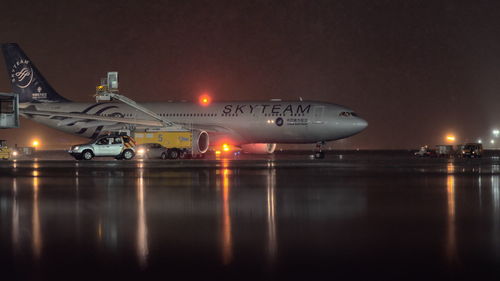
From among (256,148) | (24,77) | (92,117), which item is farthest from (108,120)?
(256,148)

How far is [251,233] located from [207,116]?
44.1 meters

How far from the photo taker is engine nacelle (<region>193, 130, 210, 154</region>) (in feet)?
165

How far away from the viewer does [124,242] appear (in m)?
10.4

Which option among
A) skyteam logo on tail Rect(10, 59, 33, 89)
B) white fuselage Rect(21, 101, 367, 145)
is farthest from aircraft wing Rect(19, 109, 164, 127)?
skyteam logo on tail Rect(10, 59, 33, 89)

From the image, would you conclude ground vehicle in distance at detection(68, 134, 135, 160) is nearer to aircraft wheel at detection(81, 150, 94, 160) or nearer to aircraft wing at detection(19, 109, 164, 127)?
aircraft wheel at detection(81, 150, 94, 160)

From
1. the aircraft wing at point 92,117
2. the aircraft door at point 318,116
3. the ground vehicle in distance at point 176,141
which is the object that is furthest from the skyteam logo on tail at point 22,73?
the aircraft door at point 318,116

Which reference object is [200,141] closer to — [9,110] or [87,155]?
[87,155]

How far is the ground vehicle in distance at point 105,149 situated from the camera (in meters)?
46.7

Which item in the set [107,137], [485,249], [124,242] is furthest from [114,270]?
[107,137]

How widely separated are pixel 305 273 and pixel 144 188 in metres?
13.7

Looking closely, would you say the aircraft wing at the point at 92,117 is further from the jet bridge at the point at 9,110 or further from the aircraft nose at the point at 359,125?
the aircraft nose at the point at 359,125

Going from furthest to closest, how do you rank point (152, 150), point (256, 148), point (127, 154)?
point (256, 148) < point (152, 150) < point (127, 154)

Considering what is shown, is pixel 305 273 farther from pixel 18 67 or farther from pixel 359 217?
pixel 18 67

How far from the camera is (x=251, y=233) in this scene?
11234mm
